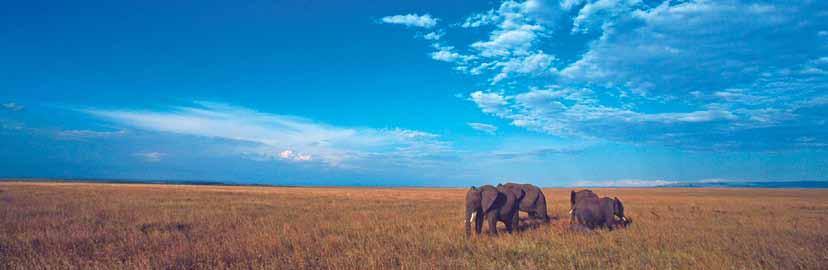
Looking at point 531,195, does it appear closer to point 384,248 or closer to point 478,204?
point 478,204

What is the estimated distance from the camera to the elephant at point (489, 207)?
12758 mm

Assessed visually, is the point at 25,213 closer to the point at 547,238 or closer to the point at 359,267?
the point at 359,267

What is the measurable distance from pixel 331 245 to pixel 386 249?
154 cm

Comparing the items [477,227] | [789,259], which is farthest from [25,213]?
[789,259]

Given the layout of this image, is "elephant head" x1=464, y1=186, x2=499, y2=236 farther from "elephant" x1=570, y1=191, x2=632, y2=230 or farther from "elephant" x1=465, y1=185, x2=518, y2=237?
"elephant" x1=570, y1=191, x2=632, y2=230

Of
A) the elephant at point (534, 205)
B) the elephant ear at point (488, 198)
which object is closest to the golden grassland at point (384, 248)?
the elephant ear at point (488, 198)

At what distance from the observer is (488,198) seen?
1299cm

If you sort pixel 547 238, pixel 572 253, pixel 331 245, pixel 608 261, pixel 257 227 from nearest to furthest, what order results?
pixel 608 261
pixel 572 253
pixel 331 245
pixel 547 238
pixel 257 227

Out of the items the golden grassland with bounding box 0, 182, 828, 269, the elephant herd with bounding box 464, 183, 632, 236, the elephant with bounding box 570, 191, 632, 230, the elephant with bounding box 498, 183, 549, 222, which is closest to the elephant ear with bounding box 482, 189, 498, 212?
the elephant herd with bounding box 464, 183, 632, 236

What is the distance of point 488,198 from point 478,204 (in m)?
0.43

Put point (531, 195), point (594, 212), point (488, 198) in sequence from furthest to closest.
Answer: point (531, 195), point (594, 212), point (488, 198)

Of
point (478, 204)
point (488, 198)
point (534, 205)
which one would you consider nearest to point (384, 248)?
point (478, 204)

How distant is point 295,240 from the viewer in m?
11.0

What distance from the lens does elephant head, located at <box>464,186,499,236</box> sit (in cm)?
1273
